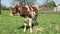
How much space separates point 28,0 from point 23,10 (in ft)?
149

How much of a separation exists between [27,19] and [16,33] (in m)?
1.19

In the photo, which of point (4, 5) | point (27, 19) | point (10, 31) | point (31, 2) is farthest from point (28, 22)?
point (4, 5)

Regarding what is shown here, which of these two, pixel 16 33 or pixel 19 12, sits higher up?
pixel 19 12

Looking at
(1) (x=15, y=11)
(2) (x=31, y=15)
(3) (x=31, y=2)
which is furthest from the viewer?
(3) (x=31, y=2)

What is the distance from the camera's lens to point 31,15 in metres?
12.9

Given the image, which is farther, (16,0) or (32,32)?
(16,0)

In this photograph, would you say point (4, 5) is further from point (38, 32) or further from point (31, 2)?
point (38, 32)

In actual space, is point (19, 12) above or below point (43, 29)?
above

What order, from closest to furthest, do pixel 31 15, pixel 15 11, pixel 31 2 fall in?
pixel 15 11 → pixel 31 15 → pixel 31 2

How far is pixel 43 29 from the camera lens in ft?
44.1

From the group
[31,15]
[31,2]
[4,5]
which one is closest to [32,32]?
[31,15]

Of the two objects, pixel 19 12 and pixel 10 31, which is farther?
pixel 10 31

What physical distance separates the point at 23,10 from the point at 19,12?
383mm

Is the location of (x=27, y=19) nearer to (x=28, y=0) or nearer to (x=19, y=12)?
(x=19, y=12)
